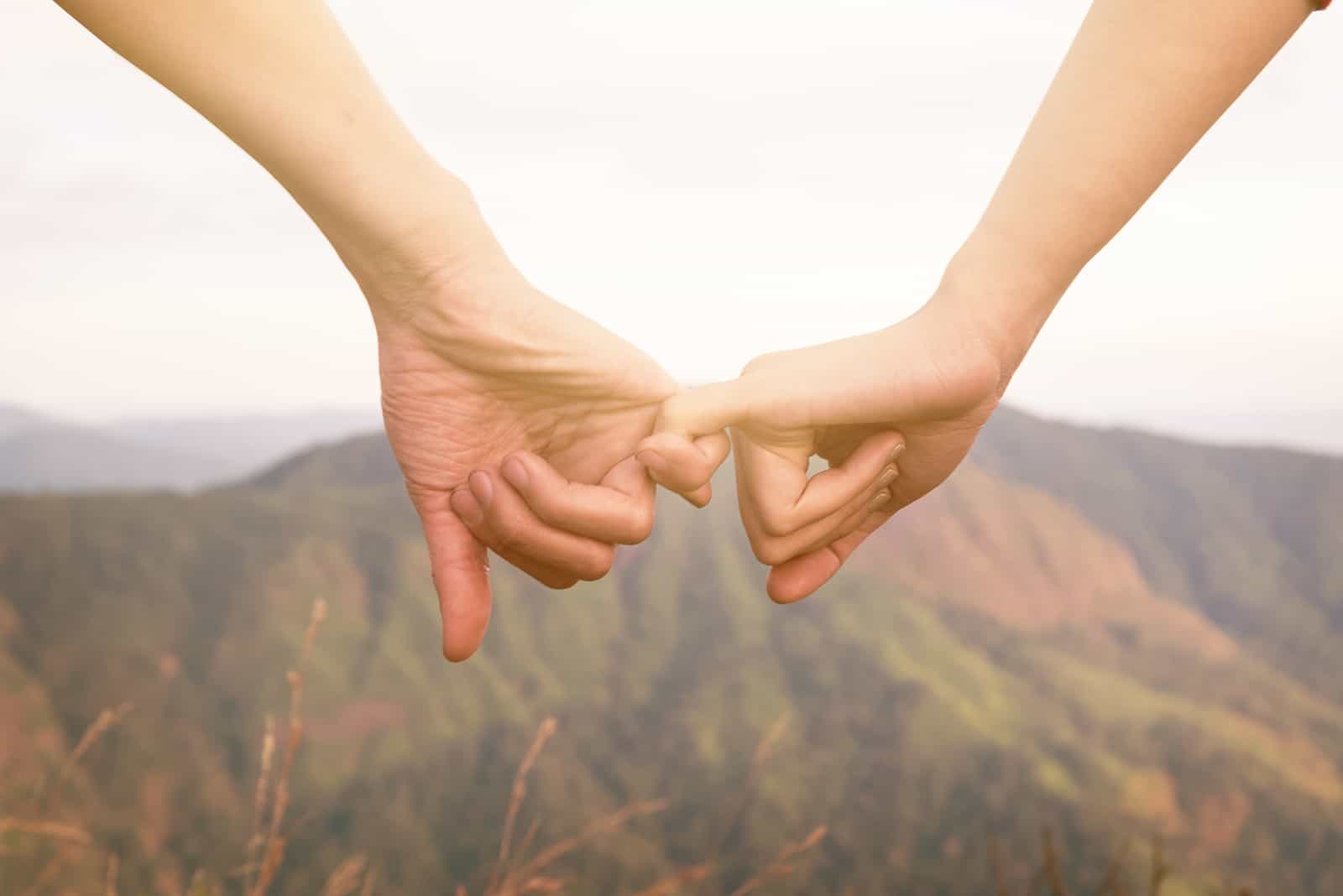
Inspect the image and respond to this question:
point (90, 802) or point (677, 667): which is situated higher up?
point (90, 802)

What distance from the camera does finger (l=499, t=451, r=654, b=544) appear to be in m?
1.47

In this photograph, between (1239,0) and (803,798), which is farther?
(803,798)

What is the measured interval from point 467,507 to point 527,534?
0.42 feet

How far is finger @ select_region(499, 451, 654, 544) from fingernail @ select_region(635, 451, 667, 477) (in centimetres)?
7

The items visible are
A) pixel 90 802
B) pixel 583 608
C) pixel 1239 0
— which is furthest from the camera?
pixel 583 608

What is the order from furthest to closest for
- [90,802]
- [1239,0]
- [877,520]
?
[90,802] < [877,520] < [1239,0]

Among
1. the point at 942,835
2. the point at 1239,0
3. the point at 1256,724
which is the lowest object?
the point at 1256,724

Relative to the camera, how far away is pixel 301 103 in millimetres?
1301

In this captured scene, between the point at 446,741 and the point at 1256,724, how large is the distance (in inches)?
666

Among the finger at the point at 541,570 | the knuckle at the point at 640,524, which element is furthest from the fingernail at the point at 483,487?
the knuckle at the point at 640,524

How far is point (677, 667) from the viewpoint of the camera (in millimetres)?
21469

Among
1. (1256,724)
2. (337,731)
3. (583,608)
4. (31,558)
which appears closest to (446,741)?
(337,731)

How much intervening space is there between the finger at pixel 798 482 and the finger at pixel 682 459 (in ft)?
0.21

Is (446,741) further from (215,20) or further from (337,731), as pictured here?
(215,20)
